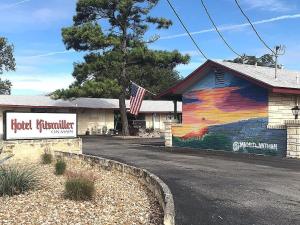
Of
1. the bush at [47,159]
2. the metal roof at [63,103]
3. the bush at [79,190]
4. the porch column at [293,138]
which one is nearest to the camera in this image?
the bush at [79,190]

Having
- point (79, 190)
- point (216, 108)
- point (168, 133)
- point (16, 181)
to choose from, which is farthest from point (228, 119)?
point (79, 190)

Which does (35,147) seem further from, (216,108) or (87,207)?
(87,207)

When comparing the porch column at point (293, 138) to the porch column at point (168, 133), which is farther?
the porch column at point (168, 133)

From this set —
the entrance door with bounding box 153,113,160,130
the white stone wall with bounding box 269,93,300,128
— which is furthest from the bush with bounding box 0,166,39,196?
the entrance door with bounding box 153,113,160,130

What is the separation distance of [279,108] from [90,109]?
25307mm

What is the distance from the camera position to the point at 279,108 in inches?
829

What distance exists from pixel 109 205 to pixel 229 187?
3.41 meters

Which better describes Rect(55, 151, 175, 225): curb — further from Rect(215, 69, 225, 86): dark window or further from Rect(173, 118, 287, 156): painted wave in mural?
Rect(215, 69, 225, 86): dark window

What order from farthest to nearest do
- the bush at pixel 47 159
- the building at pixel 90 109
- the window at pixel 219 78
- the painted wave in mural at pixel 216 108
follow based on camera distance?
the building at pixel 90 109 → the window at pixel 219 78 → the painted wave in mural at pixel 216 108 → the bush at pixel 47 159

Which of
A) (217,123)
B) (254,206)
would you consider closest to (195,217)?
(254,206)

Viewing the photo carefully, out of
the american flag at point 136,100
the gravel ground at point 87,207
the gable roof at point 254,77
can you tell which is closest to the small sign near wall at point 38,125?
the gravel ground at point 87,207

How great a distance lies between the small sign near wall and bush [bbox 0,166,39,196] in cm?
703

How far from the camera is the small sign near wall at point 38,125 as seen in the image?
59.3 ft

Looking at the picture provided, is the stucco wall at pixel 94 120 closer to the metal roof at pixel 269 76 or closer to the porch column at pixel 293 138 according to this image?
the metal roof at pixel 269 76
